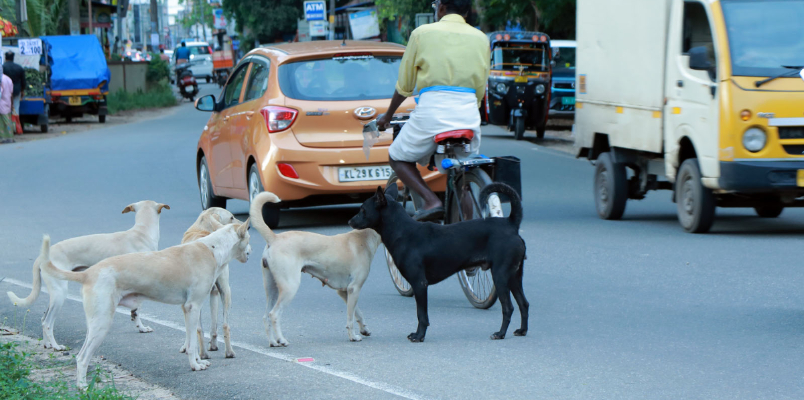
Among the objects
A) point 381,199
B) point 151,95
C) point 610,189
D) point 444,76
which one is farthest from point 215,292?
point 151,95

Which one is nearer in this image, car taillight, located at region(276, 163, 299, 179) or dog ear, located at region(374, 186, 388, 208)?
dog ear, located at region(374, 186, 388, 208)

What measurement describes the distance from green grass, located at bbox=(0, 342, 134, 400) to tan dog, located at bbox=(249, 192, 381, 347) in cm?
101

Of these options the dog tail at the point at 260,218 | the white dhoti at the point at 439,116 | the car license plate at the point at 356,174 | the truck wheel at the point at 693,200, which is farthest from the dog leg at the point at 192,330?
the truck wheel at the point at 693,200

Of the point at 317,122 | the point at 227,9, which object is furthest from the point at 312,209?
the point at 227,9

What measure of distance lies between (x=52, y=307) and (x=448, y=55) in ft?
9.00

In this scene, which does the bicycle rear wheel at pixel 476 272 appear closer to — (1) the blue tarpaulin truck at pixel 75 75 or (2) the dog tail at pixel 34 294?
(2) the dog tail at pixel 34 294

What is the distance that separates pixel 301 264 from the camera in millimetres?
5645

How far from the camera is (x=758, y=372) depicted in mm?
5016

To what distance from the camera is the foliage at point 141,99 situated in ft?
124

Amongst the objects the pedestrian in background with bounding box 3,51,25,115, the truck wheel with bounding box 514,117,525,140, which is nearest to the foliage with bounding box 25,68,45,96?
the pedestrian in background with bounding box 3,51,25,115

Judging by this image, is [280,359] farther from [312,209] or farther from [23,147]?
[23,147]

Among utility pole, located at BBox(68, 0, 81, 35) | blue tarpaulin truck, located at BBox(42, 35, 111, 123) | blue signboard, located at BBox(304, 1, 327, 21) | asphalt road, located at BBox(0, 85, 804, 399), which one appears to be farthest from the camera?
blue signboard, located at BBox(304, 1, 327, 21)

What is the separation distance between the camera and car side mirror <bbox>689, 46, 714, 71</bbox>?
9312 mm

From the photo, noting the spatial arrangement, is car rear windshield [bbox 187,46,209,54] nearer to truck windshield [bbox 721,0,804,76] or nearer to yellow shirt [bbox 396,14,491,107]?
truck windshield [bbox 721,0,804,76]
